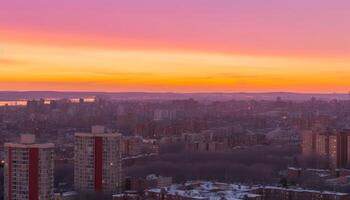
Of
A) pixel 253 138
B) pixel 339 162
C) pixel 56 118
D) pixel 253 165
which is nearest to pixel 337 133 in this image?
pixel 339 162

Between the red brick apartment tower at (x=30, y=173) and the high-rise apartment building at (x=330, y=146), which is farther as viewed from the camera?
the high-rise apartment building at (x=330, y=146)

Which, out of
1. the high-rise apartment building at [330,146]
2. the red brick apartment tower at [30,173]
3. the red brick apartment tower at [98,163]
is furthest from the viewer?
the high-rise apartment building at [330,146]

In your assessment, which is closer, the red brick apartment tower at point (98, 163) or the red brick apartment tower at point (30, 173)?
the red brick apartment tower at point (30, 173)

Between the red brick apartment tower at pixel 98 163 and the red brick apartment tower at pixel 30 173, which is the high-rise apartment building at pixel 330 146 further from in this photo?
the red brick apartment tower at pixel 30 173

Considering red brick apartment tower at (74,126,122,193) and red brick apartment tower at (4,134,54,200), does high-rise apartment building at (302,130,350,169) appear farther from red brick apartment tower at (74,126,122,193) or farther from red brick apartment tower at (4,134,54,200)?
red brick apartment tower at (4,134,54,200)

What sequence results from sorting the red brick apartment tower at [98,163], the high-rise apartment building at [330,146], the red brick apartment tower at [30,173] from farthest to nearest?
1. the high-rise apartment building at [330,146]
2. the red brick apartment tower at [98,163]
3. the red brick apartment tower at [30,173]

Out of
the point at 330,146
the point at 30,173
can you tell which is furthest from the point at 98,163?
the point at 330,146

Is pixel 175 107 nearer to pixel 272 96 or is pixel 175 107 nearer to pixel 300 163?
pixel 300 163

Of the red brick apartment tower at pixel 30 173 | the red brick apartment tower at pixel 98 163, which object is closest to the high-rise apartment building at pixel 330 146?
the red brick apartment tower at pixel 98 163
